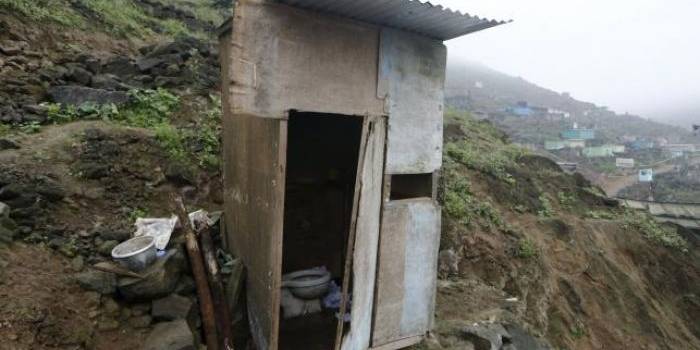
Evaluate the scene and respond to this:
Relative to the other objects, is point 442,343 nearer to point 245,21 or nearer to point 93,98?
point 245,21

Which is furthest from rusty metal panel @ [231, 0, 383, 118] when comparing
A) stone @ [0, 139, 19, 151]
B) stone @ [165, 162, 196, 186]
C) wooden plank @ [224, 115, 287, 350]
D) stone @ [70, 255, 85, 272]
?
stone @ [0, 139, 19, 151]

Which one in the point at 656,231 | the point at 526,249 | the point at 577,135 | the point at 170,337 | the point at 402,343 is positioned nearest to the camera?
the point at 170,337

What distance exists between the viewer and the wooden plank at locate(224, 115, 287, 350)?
3.36 meters

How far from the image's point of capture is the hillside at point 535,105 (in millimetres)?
42531

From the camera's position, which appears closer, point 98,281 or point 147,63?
point 98,281

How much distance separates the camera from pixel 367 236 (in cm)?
390

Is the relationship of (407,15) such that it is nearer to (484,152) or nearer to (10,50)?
(10,50)

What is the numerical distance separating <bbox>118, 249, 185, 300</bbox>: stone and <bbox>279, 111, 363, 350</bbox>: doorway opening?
188 centimetres

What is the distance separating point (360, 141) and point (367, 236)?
3.39 feet

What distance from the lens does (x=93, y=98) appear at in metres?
6.29

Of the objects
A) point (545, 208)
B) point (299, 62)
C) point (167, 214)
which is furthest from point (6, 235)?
point (545, 208)

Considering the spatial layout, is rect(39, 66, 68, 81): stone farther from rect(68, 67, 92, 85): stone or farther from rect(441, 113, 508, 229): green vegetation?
rect(441, 113, 508, 229): green vegetation

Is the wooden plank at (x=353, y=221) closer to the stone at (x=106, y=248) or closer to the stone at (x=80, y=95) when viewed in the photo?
the stone at (x=106, y=248)

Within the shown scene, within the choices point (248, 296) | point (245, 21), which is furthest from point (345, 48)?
point (248, 296)
